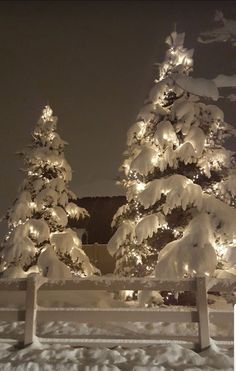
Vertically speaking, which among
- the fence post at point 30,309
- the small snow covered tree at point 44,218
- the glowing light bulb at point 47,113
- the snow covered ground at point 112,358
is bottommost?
the snow covered ground at point 112,358

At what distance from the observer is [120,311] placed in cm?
744

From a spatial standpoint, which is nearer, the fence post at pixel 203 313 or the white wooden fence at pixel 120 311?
the fence post at pixel 203 313

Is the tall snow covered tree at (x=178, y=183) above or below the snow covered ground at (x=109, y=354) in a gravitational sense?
above

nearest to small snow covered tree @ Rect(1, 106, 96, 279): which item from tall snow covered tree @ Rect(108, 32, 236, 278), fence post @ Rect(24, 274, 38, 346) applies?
tall snow covered tree @ Rect(108, 32, 236, 278)

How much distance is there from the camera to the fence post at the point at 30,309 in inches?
290

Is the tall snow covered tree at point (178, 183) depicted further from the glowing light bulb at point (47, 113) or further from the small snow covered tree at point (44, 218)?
the glowing light bulb at point (47, 113)

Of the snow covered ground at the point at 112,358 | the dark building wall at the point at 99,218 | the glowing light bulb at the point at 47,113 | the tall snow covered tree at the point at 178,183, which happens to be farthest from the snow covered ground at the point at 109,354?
the dark building wall at the point at 99,218

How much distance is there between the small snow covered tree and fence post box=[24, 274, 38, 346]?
590 centimetres

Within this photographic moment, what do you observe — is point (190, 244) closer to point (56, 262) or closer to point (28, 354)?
point (28, 354)

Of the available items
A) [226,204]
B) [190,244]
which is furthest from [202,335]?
[226,204]

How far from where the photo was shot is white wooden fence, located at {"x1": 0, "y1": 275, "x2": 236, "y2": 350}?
23.7ft

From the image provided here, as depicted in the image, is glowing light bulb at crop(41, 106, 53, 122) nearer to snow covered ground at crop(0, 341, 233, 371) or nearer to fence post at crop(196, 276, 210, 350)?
snow covered ground at crop(0, 341, 233, 371)

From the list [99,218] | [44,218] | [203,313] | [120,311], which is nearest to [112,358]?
[120,311]

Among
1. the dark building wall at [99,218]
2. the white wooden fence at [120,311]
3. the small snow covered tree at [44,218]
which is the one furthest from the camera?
the dark building wall at [99,218]
